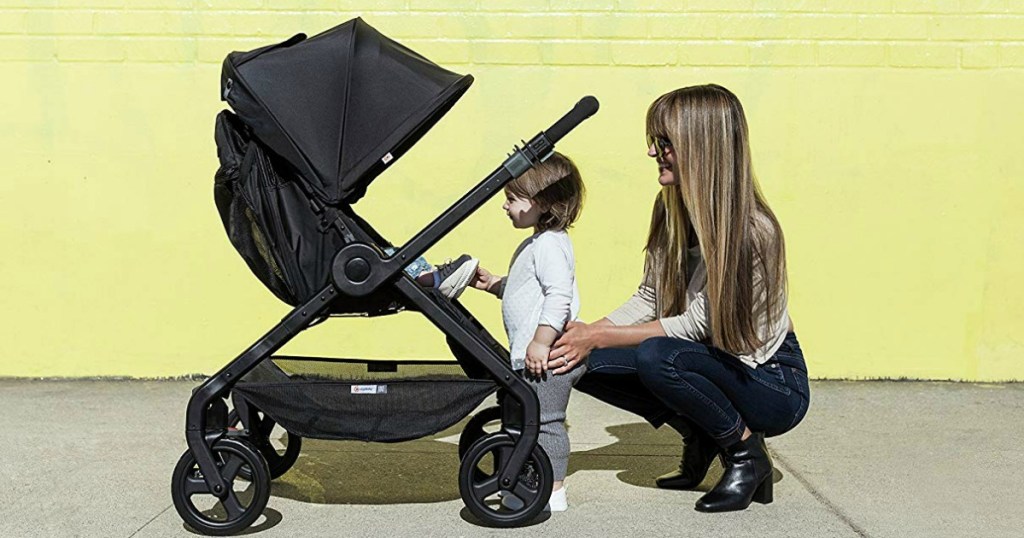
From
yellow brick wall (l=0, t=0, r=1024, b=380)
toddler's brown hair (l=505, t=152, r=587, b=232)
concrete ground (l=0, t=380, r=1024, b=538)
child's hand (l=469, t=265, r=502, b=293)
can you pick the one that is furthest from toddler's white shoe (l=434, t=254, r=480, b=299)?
yellow brick wall (l=0, t=0, r=1024, b=380)

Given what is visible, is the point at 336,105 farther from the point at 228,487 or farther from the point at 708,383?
the point at 708,383

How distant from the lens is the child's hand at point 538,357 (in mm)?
4082

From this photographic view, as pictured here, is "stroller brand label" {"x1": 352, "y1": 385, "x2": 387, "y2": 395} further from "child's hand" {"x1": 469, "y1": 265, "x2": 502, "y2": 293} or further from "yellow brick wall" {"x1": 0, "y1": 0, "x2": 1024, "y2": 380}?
"yellow brick wall" {"x1": 0, "y1": 0, "x2": 1024, "y2": 380}

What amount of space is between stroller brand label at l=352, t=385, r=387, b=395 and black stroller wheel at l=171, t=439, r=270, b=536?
13.0 inches

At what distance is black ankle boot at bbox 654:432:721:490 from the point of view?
4.48m

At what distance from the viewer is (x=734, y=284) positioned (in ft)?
13.4

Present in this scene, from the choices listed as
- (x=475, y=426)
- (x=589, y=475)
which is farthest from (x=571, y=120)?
(x=589, y=475)

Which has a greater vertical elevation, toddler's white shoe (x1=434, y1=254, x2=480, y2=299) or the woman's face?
the woman's face

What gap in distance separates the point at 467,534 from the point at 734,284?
1066 millimetres

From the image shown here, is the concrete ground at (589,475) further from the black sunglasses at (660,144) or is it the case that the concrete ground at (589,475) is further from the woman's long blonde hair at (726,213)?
the black sunglasses at (660,144)

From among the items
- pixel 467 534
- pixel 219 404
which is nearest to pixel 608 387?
pixel 467 534

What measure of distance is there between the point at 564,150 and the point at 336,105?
91.0 inches

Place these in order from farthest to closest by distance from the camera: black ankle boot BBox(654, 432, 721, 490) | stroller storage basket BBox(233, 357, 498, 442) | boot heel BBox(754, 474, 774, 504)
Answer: black ankle boot BBox(654, 432, 721, 490)
boot heel BBox(754, 474, 774, 504)
stroller storage basket BBox(233, 357, 498, 442)

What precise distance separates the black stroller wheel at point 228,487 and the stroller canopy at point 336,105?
77 centimetres
